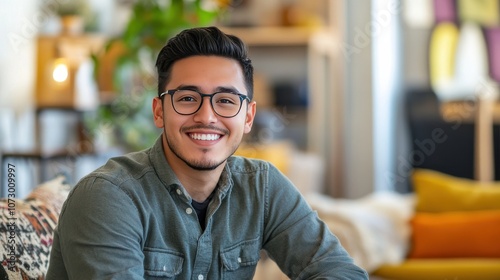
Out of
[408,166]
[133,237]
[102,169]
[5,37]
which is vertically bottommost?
[408,166]

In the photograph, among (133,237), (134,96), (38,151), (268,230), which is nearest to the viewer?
(133,237)

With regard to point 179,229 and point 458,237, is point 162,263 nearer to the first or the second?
point 179,229

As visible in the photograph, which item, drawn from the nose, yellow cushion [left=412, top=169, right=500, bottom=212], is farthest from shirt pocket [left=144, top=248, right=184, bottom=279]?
yellow cushion [left=412, top=169, right=500, bottom=212]

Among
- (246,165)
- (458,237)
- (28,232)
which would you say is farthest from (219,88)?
(458,237)

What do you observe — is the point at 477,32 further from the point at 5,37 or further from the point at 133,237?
the point at 133,237

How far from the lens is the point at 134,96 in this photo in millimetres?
4672

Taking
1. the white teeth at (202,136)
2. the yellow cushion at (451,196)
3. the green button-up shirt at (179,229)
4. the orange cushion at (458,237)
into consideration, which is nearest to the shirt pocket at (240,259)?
the green button-up shirt at (179,229)

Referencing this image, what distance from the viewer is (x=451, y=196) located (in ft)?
12.0

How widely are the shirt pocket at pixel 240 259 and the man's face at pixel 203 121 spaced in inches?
6.5

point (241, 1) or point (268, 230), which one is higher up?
point (241, 1)

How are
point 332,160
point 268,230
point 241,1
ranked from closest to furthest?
point 268,230
point 332,160
point 241,1

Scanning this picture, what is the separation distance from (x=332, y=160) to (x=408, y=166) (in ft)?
1.77

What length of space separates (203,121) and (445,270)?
6.58 feet

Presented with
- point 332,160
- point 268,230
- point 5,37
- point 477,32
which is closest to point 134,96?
point 5,37
